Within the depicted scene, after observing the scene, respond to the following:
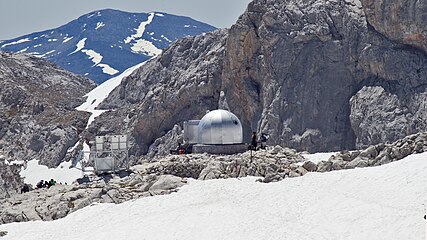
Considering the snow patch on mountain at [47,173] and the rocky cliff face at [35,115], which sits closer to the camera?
the snow patch on mountain at [47,173]

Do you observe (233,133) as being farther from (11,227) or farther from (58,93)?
(58,93)

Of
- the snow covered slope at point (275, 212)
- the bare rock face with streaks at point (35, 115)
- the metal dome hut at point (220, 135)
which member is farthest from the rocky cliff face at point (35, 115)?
the snow covered slope at point (275, 212)

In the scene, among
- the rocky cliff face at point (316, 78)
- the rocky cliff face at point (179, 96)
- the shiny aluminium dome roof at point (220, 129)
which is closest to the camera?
the shiny aluminium dome roof at point (220, 129)

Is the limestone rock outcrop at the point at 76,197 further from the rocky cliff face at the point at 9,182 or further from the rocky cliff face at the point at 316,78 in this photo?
the rocky cliff face at the point at 316,78

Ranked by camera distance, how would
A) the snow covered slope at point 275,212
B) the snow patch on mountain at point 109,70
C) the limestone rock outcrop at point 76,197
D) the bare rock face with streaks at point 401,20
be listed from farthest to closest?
the snow patch on mountain at point 109,70, the bare rock face with streaks at point 401,20, the limestone rock outcrop at point 76,197, the snow covered slope at point 275,212

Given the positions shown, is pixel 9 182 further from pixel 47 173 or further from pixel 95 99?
pixel 95 99

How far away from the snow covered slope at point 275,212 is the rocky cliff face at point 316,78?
32687mm

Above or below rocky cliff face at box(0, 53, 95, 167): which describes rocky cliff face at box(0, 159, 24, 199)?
below

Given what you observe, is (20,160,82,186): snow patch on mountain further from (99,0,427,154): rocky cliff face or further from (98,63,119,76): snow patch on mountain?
(98,63,119,76): snow patch on mountain

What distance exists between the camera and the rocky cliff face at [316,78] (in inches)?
2416

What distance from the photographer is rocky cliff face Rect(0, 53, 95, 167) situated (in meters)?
93.2

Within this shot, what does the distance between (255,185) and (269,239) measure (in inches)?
286

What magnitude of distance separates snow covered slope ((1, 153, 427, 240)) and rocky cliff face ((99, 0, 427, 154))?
32.7 meters

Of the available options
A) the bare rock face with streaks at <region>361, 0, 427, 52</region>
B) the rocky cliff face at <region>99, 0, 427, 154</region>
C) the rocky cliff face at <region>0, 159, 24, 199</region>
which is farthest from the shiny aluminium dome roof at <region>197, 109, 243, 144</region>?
the bare rock face with streaks at <region>361, 0, 427, 52</region>
